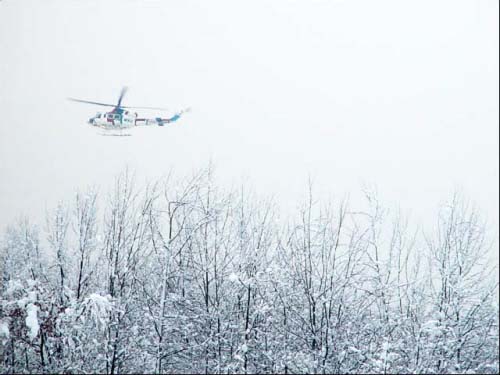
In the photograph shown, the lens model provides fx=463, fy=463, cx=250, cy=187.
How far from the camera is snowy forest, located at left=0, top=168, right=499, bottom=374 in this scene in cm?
846

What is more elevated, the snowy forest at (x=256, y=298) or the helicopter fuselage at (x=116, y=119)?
the helicopter fuselage at (x=116, y=119)

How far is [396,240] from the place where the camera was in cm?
1066

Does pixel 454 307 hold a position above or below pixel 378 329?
above

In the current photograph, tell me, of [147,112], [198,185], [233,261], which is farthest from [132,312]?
[147,112]

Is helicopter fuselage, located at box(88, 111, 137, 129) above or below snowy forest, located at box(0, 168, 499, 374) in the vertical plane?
above

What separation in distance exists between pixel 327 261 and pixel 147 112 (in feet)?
58.9

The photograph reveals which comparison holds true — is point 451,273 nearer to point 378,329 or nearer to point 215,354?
point 378,329

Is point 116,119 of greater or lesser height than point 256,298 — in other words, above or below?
above

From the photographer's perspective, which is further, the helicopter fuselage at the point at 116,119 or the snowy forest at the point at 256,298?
the helicopter fuselage at the point at 116,119

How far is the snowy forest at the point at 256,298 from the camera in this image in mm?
8461

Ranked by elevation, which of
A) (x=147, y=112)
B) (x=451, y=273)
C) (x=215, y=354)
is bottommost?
(x=215, y=354)

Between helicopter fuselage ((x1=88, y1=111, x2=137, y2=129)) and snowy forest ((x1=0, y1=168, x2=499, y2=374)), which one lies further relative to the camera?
helicopter fuselage ((x1=88, y1=111, x2=137, y2=129))

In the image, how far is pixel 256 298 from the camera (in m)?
9.81

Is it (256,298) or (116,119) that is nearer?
(256,298)
